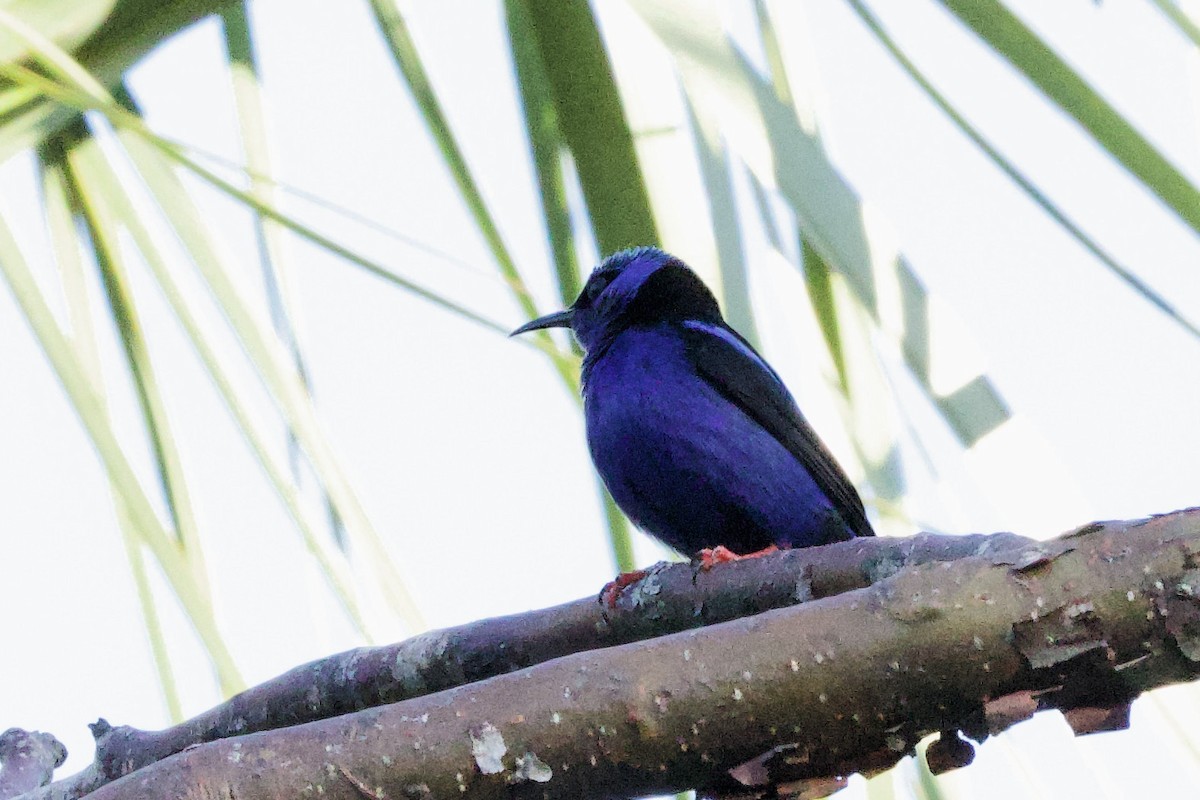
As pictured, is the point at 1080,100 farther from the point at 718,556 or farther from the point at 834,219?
the point at 718,556

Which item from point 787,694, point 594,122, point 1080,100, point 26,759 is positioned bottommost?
point 787,694

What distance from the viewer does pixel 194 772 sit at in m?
1.90

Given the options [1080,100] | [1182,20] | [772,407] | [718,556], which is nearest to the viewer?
[1080,100]

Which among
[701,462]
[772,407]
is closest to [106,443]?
[701,462]

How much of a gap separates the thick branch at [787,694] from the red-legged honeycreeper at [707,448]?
6.97ft

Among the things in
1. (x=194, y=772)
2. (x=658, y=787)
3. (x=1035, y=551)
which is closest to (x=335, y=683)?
(x=194, y=772)

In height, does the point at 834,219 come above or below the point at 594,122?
below

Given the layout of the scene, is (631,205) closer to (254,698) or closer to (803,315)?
(803,315)

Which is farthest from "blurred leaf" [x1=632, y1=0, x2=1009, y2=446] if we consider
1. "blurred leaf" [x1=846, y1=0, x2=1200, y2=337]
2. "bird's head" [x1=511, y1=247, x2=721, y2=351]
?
"bird's head" [x1=511, y1=247, x2=721, y2=351]

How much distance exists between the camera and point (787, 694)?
6.07ft

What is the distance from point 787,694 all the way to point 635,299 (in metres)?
3.03

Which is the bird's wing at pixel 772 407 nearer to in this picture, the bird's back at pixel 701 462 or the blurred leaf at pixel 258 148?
the bird's back at pixel 701 462

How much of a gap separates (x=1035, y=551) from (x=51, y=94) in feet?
5.86

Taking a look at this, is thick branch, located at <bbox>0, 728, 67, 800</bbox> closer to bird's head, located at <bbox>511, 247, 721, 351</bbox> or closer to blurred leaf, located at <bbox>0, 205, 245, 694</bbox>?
blurred leaf, located at <bbox>0, 205, 245, 694</bbox>
